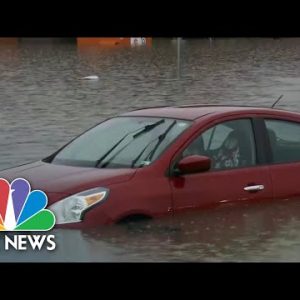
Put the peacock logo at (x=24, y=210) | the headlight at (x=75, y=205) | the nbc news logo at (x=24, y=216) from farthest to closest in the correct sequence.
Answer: the headlight at (x=75, y=205) < the peacock logo at (x=24, y=210) < the nbc news logo at (x=24, y=216)

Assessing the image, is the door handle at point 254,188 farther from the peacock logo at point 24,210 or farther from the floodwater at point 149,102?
the peacock logo at point 24,210

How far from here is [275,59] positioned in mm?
42844

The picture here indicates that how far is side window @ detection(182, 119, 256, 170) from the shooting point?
901cm

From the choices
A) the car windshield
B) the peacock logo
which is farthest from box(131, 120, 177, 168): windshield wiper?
the peacock logo

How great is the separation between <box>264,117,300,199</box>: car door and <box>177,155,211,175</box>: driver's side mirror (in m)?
0.88

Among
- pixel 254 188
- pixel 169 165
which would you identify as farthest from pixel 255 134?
pixel 169 165

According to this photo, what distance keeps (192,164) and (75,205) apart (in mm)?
1121

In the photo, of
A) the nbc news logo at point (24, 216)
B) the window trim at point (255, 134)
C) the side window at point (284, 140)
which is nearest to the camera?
the nbc news logo at point (24, 216)

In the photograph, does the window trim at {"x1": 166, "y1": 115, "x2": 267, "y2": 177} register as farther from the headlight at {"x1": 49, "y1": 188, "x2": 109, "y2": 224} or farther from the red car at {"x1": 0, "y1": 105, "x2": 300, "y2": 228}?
the headlight at {"x1": 49, "y1": 188, "x2": 109, "y2": 224}

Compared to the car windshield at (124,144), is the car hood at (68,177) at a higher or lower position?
lower

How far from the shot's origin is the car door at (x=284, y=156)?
9.30 meters

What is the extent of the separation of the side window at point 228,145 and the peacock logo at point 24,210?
1456 mm

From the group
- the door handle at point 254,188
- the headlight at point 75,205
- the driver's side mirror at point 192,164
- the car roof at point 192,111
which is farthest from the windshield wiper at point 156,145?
the door handle at point 254,188
